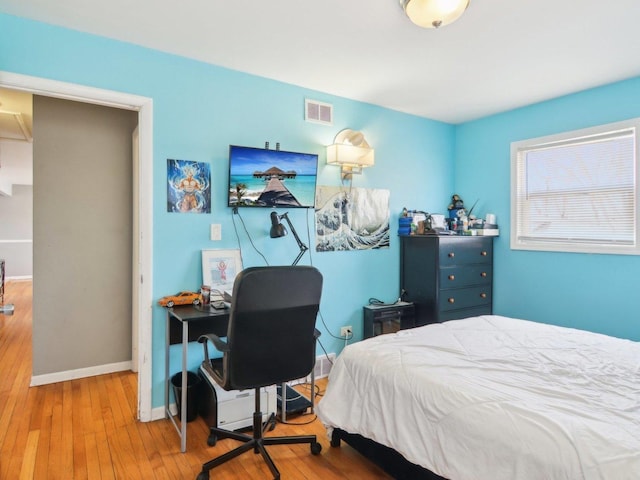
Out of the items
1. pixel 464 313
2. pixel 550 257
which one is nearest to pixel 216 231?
pixel 464 313

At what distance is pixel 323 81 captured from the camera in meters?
3.09

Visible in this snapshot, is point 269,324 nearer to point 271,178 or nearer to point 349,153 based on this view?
point 271,178

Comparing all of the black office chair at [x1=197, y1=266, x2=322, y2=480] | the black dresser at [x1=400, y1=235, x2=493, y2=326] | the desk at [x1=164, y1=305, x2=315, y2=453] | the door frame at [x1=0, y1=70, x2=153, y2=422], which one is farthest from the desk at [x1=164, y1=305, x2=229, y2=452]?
the black dresser at [x1=400, y1=235, x2=493, y2=326]

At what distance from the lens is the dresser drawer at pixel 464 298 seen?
3477mm

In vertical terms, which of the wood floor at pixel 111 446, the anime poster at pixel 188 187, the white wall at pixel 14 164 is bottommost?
the wood floor at pixel 111 446

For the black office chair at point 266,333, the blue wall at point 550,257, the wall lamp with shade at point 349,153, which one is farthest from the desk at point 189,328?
the blue wall at point 550,257

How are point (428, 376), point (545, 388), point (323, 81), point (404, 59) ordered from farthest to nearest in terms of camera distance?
1. point (323, 81)
2. point (404, 59)
3. point (428, 376)
4. point (545, 388)

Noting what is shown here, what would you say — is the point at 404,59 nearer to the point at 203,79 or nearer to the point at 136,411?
the point at 203,79

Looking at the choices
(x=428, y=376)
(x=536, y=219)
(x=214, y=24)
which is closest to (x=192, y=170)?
(x=214, y=24)

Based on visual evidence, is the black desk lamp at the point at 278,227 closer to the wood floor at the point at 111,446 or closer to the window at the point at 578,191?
the wood floor at the point at 111,446

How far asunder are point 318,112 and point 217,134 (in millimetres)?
943

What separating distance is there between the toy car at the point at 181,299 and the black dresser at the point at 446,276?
208 centimetres

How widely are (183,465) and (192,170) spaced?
6.07ft

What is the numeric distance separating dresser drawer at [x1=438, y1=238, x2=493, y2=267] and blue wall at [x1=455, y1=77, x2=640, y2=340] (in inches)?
6.3
